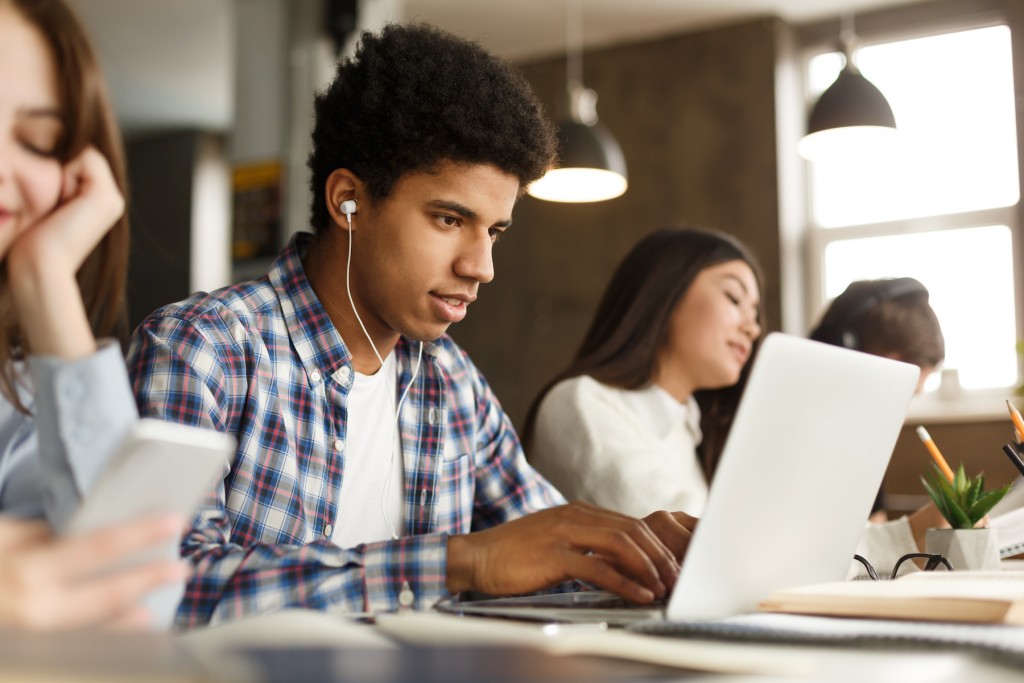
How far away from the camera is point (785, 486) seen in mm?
926

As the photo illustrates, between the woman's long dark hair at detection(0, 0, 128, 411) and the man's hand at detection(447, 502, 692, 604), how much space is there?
0.43 meters

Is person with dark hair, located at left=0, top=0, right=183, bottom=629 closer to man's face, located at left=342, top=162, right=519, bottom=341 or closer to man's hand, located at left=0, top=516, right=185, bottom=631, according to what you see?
man's hand, located at left=0, top=516, right=185, bottom=631

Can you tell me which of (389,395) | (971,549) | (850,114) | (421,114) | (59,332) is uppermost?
(850,114)

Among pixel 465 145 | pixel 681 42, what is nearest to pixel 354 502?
pixel 465 145

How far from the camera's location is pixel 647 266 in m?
2.49

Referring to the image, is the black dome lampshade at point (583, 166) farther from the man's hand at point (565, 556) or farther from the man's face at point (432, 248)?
the man's hand at point (565, 556)

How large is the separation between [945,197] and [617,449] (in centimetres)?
328

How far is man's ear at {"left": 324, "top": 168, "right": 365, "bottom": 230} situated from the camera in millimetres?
1647

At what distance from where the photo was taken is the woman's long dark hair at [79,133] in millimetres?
1008

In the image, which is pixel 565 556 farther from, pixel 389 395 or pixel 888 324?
pixel 888 324

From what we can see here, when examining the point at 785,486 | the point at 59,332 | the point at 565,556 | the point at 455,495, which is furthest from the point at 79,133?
the point at 455,495

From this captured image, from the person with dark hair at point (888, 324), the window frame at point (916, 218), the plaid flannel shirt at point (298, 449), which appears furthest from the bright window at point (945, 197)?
the plaid flannel shirt at point (298, 449)

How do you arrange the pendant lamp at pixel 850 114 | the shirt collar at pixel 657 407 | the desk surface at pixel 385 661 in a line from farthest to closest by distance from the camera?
the pendant lamp at pixel 850 114 < the shirt collar at pixel 657 407 < the desk surface at pixel 385 661

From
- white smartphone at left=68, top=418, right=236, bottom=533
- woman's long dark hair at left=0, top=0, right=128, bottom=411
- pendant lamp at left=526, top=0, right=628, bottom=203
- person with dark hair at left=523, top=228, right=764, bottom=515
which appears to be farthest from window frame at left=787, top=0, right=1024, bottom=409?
white smartphone at left=68, top=418, right=236, bottom=533
